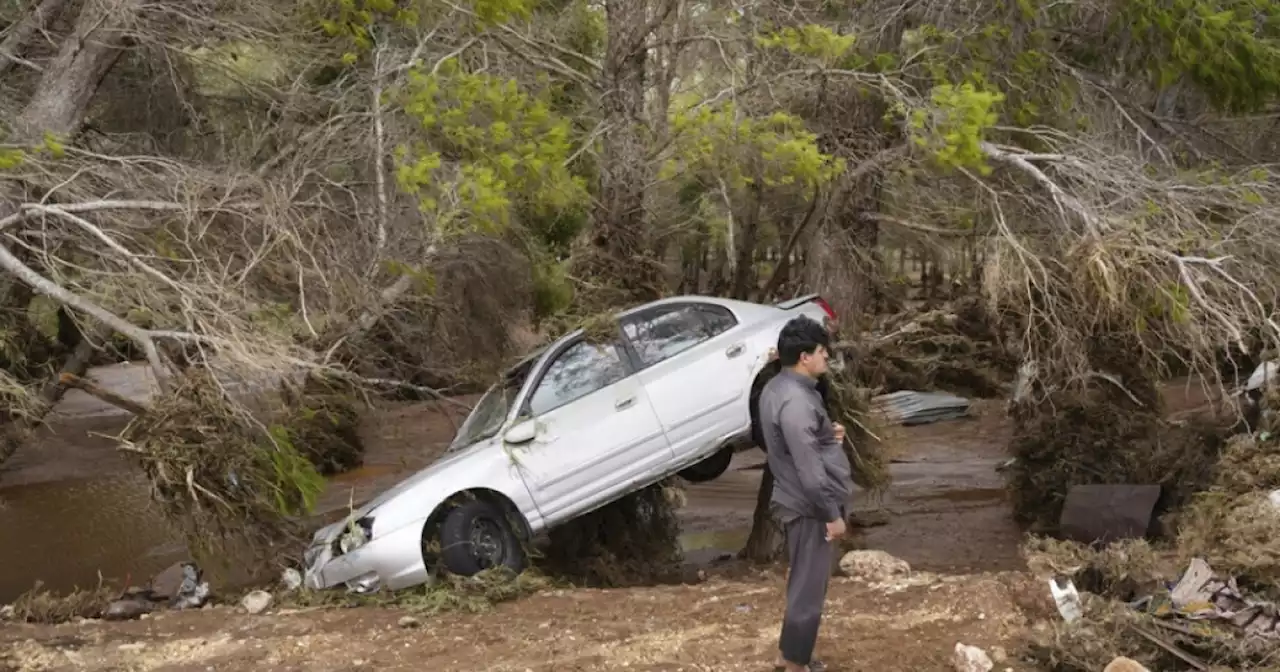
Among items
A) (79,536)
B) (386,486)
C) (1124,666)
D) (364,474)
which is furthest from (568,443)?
(364,474)

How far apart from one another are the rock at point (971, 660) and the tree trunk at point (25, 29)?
9.55m

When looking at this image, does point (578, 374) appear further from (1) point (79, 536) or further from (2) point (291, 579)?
(1) point (79, 536)

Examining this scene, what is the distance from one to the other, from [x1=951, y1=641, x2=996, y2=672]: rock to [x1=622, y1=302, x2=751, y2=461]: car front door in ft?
10.7

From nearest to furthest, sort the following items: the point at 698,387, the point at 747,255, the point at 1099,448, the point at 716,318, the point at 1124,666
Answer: the point at 1124,666 < the point at 698,387 < the point at 716,318 < the point at 1099,448 < the point at 747,255

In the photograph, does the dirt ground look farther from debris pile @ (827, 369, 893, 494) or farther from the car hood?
debris pile @ (827, 369, 893, 494)

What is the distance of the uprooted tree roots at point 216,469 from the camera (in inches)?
321

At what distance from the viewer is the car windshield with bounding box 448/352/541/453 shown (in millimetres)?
8953

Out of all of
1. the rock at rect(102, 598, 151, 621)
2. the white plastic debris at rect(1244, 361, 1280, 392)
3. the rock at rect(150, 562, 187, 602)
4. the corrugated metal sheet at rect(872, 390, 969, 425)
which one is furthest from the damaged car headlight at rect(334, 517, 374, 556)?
the corrugated metal sheet at rect(872, 390, 969, 425)

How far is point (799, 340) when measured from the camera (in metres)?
5.30

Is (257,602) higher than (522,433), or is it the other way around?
(522,433)

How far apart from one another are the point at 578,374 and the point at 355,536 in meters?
2.00

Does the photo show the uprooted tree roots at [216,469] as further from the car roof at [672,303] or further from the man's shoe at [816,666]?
the man's shoe at [816,666]

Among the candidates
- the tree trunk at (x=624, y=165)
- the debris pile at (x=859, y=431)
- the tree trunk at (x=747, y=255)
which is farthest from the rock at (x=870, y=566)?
the tree trunk at (x=747, y=255)

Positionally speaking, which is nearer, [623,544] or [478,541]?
[478,541]
